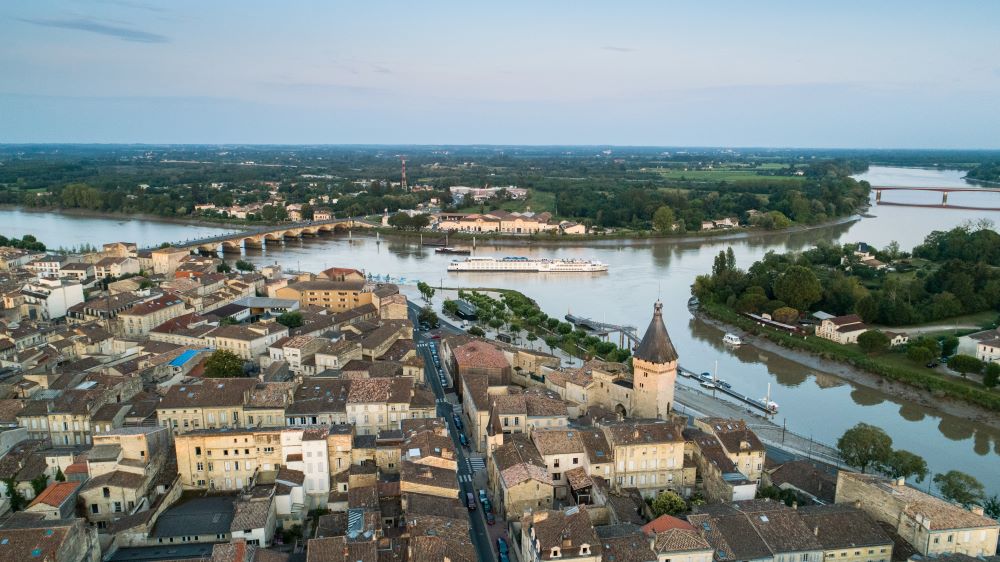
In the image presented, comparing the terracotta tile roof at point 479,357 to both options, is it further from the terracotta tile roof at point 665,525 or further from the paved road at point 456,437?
the terracotta tile roof at point 665,525

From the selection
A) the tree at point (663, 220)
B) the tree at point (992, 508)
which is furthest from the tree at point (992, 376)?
the tree at point (663, 220)

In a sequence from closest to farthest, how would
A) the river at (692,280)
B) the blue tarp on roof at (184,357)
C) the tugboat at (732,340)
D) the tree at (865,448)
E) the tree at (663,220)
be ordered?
the tree at (865,448), the river at (692,280), the blue tarp on roof at (184,357), the tugboat at (732,340), the tree at (663,220)

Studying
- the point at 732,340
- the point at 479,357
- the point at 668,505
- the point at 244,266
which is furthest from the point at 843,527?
the point at 244,266

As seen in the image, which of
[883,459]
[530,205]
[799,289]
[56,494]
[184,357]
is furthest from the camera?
[530,205]

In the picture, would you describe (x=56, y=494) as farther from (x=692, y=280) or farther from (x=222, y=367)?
(x=692, y=280)

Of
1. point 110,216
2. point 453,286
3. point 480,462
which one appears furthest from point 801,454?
point 110,216

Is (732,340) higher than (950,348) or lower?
lower
